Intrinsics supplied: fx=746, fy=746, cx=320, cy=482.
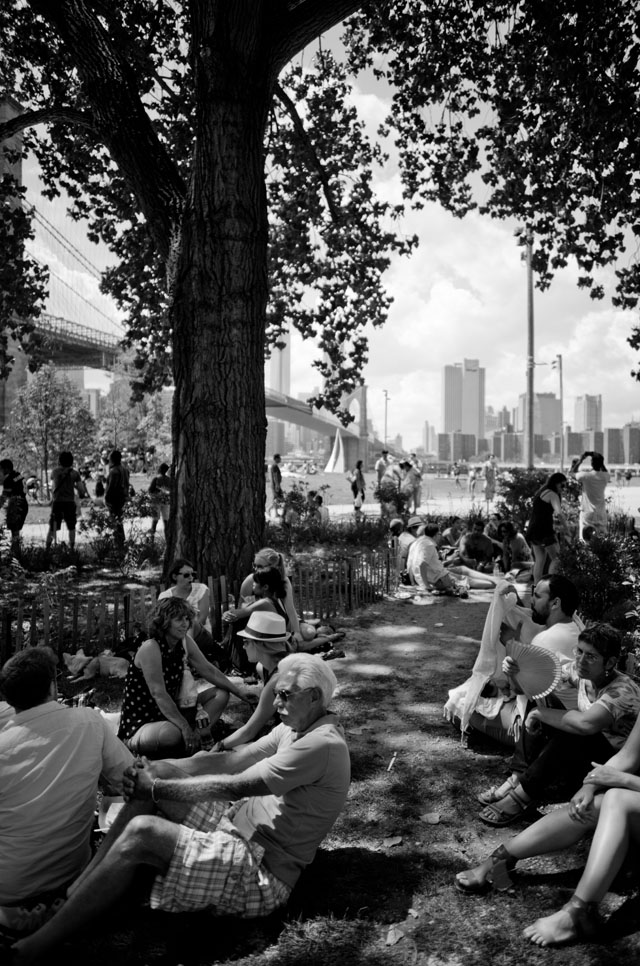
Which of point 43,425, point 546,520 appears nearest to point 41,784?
point 546,520

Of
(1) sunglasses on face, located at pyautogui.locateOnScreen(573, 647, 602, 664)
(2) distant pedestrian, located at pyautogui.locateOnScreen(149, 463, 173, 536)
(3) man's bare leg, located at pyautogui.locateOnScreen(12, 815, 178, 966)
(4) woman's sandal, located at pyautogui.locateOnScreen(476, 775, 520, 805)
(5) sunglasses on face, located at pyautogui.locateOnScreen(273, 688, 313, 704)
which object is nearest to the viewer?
(3) man's bare leg, located at pyautogui.locateOnScreen(12, 815, 178, 966)

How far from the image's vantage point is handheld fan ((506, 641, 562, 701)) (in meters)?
3.54

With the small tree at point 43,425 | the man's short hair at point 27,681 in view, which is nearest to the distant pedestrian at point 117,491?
the man's short hair at point 27,681

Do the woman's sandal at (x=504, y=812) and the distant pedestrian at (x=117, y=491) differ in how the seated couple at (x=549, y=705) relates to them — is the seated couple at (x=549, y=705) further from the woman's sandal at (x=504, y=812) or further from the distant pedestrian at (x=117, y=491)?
the distant pedestrian at (x=117, y=491)

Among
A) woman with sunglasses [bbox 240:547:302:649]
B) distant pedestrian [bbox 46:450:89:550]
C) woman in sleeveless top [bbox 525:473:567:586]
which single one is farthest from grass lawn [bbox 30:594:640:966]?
distant pedestrian [bbox 46:450:89:550]

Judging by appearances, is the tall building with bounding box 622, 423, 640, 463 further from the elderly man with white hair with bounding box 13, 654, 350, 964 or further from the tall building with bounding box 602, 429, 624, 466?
the elderly man with white hair with bounding box 13, 654, 350, 964

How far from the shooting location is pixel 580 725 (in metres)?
3.14

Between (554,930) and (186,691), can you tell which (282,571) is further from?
(554,930)

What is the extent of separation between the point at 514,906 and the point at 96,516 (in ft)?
29.9

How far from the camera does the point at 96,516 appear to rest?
35.8 ft

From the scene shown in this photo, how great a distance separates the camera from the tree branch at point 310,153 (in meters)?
10.4

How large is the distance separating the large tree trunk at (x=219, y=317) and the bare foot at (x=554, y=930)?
457 cm

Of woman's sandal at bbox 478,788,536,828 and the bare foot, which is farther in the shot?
woman's sandal at bbox 478,788,536,828

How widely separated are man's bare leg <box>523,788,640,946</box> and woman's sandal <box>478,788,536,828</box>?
2.86ft
